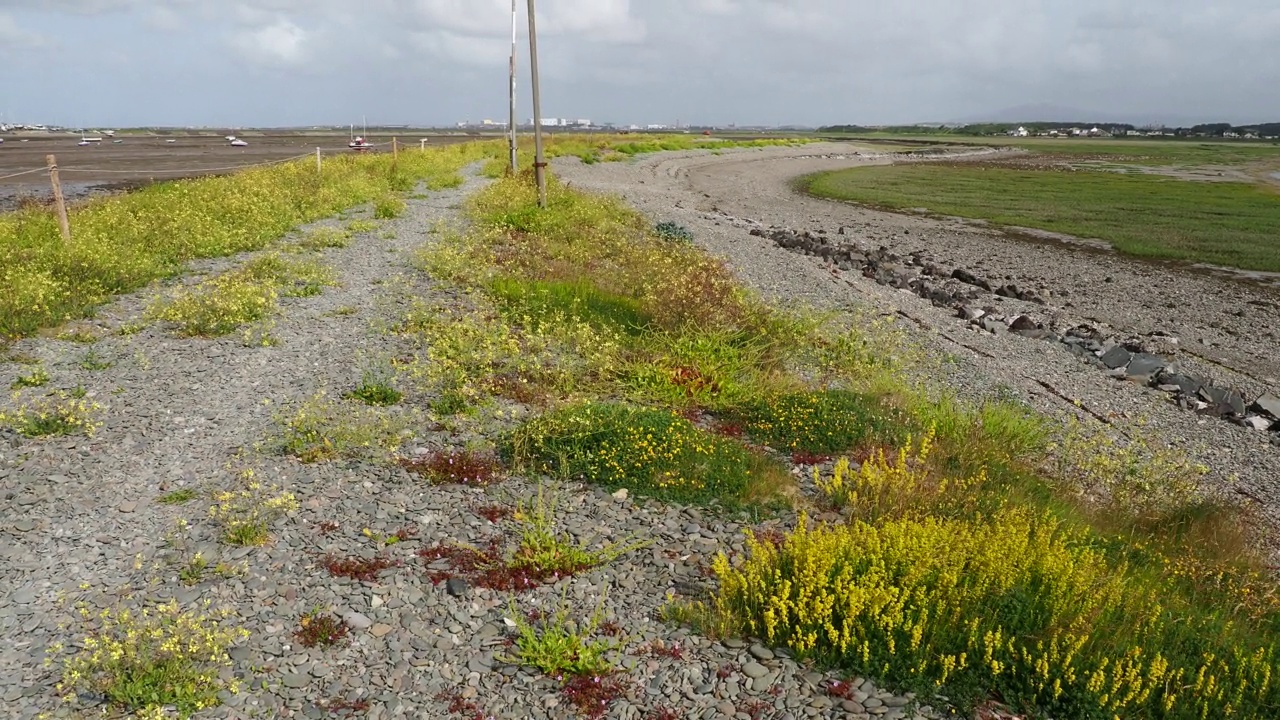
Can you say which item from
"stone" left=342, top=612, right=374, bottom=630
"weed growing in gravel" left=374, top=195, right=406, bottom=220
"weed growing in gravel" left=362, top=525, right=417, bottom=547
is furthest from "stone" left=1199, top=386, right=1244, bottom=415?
"weed growing in gravel" left=374, top=195, right=406, bottom=220

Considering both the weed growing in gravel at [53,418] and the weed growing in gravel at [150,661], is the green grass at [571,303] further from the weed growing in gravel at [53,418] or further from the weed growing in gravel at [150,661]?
the weed growing in gravel at [150,661]

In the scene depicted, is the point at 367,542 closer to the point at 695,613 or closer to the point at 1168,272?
the point at 695,613

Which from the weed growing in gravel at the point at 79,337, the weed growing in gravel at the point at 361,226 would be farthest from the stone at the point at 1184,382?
the weed growing in gravel at the point at 361,226

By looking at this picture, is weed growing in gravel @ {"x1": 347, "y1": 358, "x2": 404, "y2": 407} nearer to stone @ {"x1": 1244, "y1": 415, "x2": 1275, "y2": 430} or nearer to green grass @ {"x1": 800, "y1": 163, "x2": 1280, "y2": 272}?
stone @ {"x1": 1244, "y1": 415, "x2": 1275, "y2": 430}

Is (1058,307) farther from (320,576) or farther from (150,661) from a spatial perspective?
(150,661)

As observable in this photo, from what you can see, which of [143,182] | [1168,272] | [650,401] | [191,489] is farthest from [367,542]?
[143,182]

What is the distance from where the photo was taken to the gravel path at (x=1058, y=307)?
11.9 metres

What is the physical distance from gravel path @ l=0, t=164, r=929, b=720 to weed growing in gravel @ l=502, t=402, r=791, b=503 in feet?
1.08

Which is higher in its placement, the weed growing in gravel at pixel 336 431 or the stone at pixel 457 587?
the weed growing in gravel at pixel 336 431

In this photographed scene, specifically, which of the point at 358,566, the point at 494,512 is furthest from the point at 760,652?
the point at 358,566

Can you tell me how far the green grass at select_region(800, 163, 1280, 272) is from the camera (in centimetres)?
3114

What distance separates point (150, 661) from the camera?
4.38 metres

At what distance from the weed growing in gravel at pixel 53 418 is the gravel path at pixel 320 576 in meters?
0.15

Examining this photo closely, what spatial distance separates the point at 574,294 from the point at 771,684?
9427mm
